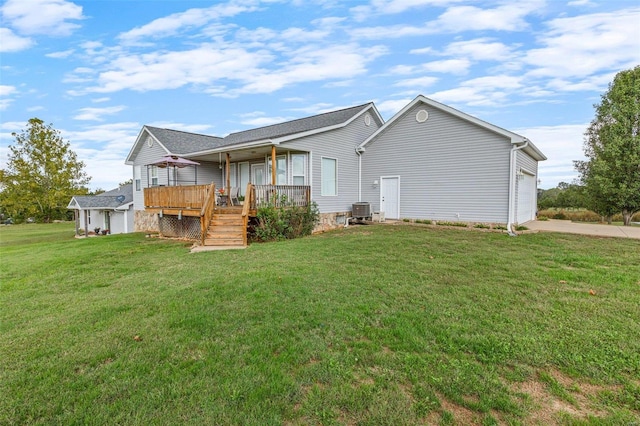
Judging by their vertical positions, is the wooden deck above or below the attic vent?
below

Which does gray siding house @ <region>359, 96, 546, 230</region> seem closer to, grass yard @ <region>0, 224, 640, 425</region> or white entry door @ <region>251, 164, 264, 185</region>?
white entry door @ <region>251, 164, 264, 185</region>

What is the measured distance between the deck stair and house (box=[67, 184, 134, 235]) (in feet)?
43.2

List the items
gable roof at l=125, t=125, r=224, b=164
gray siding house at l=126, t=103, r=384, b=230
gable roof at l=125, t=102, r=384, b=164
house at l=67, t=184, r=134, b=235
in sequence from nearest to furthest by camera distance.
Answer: gray siding house at l=126, t=103, r=384, b=230
gable roof at l=125, t=102, r=384, b=164
gable roof at l=125, t=125, r=224, b=164
house at l=67, t=184, r=134, b=235

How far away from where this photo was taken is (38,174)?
28.2 metres

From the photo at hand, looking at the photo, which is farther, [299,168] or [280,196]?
[299,168]

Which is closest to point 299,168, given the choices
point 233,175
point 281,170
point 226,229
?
point 281,170

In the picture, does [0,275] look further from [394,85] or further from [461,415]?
[394,85]

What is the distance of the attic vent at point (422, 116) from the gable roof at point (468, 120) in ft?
1.15

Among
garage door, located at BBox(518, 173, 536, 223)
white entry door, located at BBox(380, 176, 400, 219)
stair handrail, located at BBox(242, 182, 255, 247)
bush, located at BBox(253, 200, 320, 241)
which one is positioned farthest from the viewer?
white entry door, located at BBox(380, 176, 400, 219)

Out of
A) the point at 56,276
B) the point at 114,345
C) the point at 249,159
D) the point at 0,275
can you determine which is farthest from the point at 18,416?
the point at 249,159

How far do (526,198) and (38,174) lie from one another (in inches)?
1579

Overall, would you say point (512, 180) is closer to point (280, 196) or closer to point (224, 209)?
point (280, 196)

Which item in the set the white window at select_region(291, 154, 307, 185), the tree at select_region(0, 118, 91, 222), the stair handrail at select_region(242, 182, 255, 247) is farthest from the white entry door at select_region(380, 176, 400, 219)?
the tree at select_region(0, 118, 91, 222)

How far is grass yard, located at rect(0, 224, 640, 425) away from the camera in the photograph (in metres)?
2.14
